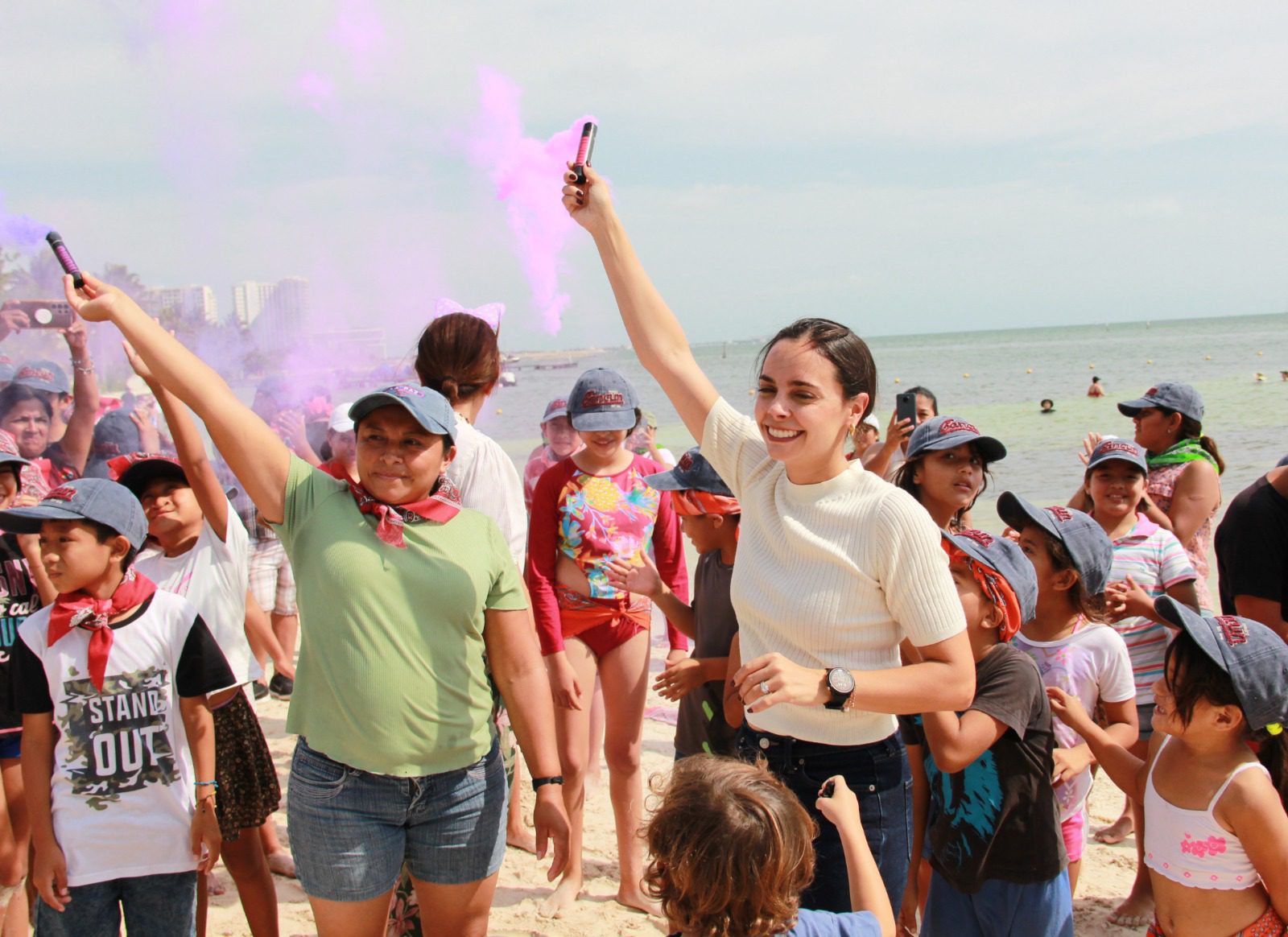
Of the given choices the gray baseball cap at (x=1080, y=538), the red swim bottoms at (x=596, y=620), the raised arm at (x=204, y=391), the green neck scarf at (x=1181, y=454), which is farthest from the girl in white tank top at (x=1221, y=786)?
the green neck scarf at (x=1181, y=454)

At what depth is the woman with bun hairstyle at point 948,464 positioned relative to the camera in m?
4.18

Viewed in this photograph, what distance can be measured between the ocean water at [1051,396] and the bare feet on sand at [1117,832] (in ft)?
10.8

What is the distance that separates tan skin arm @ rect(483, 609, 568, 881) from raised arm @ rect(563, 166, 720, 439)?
74 centimetres

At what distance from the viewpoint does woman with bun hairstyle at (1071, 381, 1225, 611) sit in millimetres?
5234

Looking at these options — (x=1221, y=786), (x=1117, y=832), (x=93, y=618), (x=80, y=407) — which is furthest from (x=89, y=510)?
(x=1117, y=832)

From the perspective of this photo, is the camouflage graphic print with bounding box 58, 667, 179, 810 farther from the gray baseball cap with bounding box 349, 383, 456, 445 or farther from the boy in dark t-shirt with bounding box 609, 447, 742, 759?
the boy in dark t-shirt with bounding box 609, 447, 742, 759

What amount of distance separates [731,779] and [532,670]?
89 cm

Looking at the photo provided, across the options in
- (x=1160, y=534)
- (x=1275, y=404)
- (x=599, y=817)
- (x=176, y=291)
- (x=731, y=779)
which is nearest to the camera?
(x=731, y=779)

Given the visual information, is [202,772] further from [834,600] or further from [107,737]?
[834,600]

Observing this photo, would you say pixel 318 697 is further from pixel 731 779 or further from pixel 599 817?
pixel 599 817

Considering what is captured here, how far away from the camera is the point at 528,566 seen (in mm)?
4445

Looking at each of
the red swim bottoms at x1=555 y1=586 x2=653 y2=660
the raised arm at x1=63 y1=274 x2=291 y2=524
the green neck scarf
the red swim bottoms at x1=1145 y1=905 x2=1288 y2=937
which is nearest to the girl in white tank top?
the red swim bottoms at x1=1145 y1=905 x2=1288 y2=937

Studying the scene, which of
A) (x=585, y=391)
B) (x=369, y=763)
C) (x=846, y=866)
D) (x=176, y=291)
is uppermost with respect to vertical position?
(x=176, y=291)

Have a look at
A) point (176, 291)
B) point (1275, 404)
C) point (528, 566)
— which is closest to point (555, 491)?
point (528, 566)
